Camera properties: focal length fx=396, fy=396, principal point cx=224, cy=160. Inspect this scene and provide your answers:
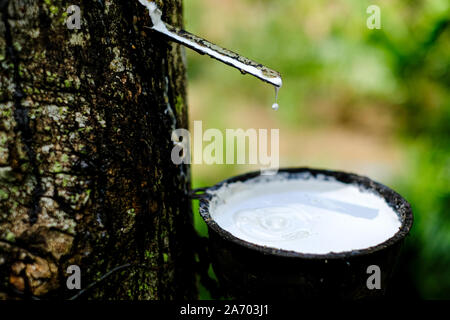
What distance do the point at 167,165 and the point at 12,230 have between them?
1.97 ft

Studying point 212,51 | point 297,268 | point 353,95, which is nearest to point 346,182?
point 297,268

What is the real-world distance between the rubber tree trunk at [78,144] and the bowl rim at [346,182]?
0.25 meters

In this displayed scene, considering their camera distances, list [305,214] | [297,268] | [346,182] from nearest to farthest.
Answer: [297,268] < [305,214] < [346,182]

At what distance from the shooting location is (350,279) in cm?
131

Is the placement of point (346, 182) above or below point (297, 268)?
above

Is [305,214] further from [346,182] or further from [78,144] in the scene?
[78,144]

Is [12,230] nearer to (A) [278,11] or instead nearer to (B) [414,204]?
(B) [414,204]

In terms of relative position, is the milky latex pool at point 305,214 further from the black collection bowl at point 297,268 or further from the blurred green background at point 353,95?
the blurred green background at point 353,95

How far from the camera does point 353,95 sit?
6344 mm

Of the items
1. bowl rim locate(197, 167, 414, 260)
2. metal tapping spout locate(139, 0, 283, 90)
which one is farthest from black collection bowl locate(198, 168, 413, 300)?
metal tapping spout locate(139, 0, 283, 90)

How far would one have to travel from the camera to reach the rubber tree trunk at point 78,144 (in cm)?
123

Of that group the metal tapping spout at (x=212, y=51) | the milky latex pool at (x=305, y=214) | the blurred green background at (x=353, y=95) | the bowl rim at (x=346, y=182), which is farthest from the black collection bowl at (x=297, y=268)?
the blurred green background at (x=353, y=95)

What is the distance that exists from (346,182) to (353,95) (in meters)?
4.84
